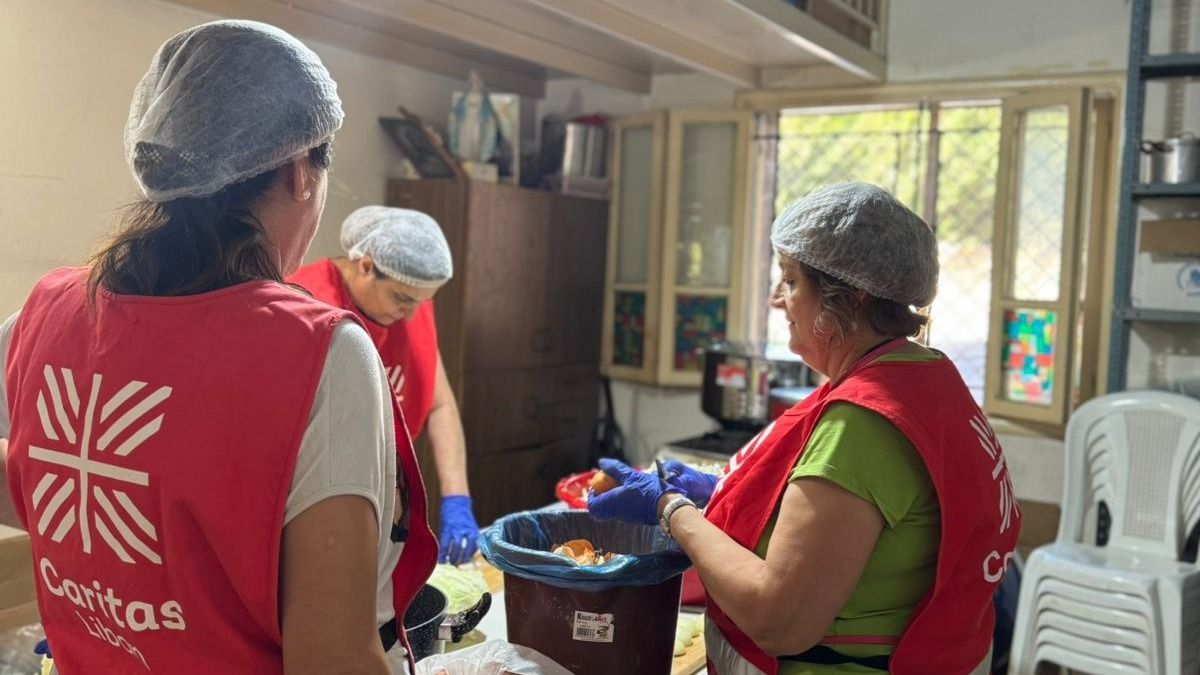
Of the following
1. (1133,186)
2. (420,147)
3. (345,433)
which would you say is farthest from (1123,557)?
(345,433)

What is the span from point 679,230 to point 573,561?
310cm

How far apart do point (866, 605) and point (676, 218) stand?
313cm

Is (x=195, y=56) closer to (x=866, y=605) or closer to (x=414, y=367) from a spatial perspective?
(x=866, y=605)

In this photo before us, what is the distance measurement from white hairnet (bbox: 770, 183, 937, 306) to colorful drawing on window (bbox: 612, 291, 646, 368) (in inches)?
120

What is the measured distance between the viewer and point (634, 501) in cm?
157

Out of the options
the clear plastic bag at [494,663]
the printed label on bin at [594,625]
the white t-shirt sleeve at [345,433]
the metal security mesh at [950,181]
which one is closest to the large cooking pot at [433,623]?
the clear plastic bag at [494,663]

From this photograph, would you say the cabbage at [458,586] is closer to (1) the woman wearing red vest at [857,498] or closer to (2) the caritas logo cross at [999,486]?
(1) the woman wearing red vest at [857,498]

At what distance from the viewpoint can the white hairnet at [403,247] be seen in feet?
8.11

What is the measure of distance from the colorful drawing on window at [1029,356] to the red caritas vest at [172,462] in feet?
10.8

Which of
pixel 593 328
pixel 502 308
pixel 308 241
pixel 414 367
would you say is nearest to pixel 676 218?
pixel 593 328

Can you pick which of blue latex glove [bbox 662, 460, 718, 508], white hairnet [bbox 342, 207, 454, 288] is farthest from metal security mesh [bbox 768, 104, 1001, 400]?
blue latex glove [bbox 662, 460, 718, 508]

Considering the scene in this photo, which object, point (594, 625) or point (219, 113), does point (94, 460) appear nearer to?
point (219, 113)

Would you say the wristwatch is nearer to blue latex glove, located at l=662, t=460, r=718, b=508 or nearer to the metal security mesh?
blue latex glove, located at l=662, t=460, r=718, b=508

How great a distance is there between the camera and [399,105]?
392cm
